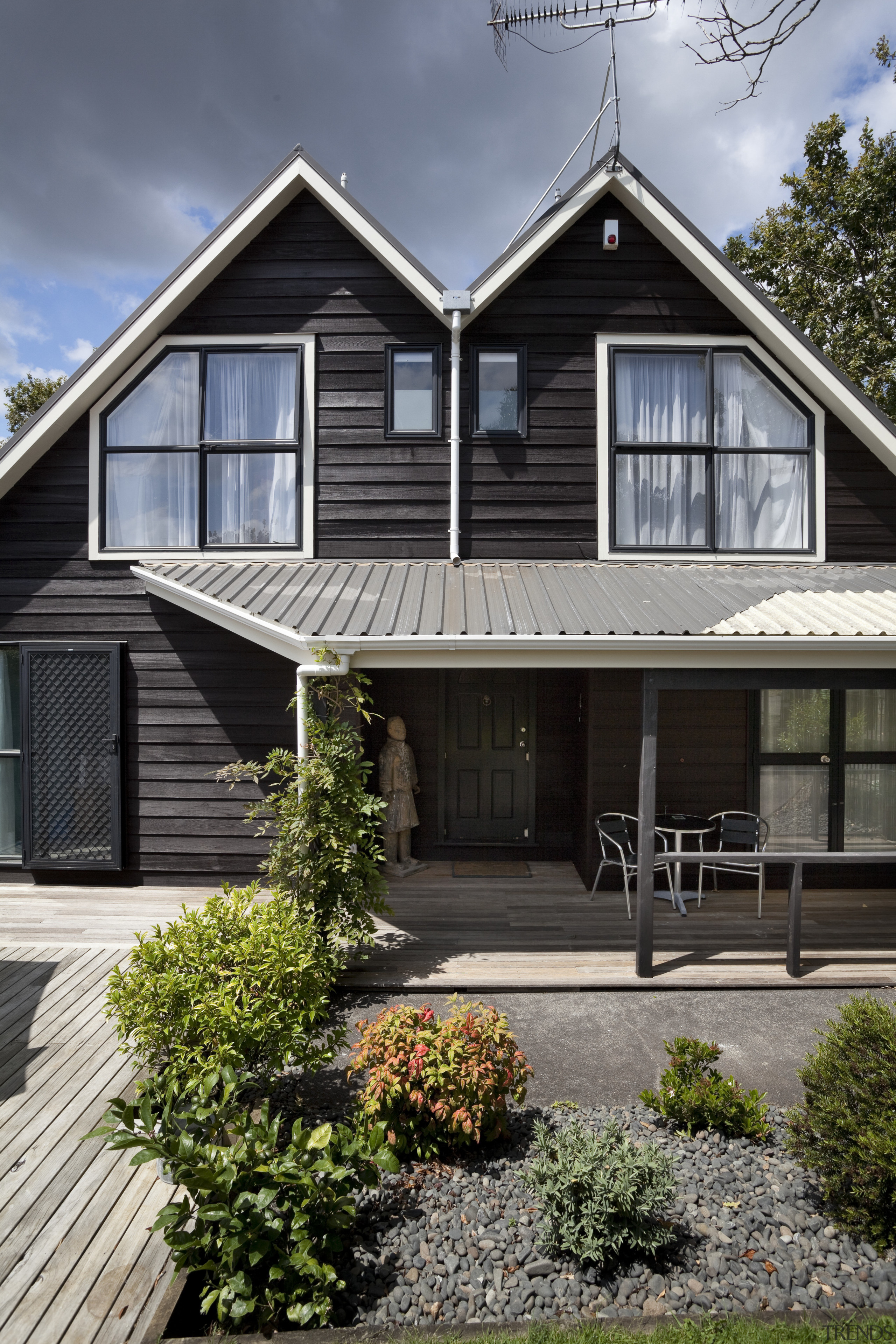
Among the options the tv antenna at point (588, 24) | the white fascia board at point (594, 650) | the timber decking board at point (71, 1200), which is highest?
the tv antenna at point (588, 24)

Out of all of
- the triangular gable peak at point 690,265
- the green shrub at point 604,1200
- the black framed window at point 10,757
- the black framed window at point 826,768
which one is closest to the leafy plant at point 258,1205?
the green shrub at point 604,1200

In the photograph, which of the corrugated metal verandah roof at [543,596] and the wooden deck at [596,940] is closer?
the wooden deck at [596,940]

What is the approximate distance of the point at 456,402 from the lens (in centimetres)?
706

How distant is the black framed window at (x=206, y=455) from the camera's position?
23.9ft

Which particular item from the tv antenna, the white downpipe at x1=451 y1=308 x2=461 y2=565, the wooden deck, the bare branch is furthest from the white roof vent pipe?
the wooden deck

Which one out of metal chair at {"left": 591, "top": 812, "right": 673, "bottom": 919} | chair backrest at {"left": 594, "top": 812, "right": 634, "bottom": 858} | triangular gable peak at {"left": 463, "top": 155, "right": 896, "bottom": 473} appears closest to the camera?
metal chair at {"left": 591, "top": 812, "right": 673, "bottom": 919}

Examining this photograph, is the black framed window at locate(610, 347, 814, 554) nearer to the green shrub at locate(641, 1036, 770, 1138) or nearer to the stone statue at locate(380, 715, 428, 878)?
the stone statue at locate(380, 715, 428, 878)

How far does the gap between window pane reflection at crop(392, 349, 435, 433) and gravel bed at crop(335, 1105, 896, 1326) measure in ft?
20.7

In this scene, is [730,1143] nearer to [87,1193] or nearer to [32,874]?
[87,1193]

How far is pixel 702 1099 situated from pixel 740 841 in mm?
3664

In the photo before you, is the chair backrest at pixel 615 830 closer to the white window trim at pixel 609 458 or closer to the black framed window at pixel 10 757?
the white window trim at pixel 609 458

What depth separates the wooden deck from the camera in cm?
517

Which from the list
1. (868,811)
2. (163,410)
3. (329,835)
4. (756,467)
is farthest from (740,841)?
(163,410)

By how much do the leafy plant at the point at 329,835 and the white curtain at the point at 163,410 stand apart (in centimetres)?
369
